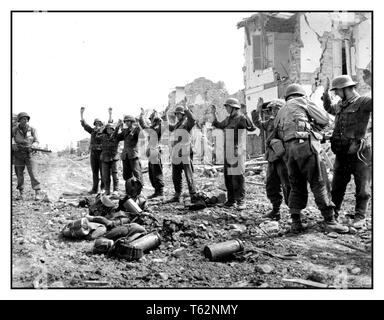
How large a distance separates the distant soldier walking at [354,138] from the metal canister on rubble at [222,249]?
1.72 metres

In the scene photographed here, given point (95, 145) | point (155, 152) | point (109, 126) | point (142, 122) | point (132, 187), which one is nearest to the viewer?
point (132, 187)

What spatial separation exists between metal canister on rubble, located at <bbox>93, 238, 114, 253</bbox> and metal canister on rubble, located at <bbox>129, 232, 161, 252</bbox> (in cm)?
36

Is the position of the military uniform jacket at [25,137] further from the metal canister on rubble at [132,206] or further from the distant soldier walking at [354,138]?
the distant soldier walking at [354,138]

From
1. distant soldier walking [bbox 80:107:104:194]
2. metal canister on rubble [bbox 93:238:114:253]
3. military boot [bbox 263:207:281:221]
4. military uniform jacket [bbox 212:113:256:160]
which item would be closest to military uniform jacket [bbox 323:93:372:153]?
military boot [bbox 263:207:281:221]

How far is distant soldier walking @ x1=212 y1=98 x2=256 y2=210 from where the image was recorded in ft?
24.2

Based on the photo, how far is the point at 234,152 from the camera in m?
7.49

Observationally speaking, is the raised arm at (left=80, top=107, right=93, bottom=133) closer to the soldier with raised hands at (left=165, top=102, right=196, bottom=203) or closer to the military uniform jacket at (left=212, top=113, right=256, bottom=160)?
the soldier with raised hands at (left=165, top=102, right=196, bottom=203)

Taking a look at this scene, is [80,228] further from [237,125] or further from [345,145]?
[345,145]

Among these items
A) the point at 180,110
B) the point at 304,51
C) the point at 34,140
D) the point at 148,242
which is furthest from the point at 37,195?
the point at 304,51

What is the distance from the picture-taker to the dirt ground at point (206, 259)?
16.1 ft

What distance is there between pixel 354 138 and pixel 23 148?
627cm

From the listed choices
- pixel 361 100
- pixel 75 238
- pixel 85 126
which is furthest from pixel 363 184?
pixel 85 126

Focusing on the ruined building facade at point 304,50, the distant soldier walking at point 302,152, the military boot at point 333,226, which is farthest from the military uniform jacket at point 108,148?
the military boot at point 333,226

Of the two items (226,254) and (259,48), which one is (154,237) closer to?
(226,254)
